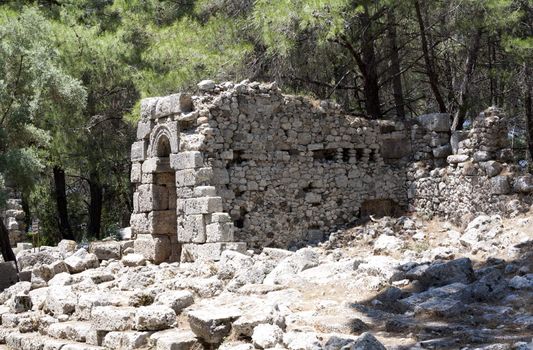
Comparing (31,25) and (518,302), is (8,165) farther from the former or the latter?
(518,302)

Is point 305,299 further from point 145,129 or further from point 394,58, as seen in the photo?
point 394,58

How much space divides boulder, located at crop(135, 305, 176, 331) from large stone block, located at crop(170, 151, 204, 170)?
4.77m

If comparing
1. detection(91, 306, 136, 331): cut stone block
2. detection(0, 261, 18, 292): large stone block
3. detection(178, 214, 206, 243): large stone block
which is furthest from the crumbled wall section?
detection(0, 261, 18, 292): large stone block

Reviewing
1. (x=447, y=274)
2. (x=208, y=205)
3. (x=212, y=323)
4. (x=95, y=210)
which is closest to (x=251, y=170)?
(x=208, y=205)

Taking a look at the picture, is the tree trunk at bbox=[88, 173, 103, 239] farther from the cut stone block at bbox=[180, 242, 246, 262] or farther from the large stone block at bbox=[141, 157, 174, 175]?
the cut stone block at bbox=[180, 242, 246, 262]

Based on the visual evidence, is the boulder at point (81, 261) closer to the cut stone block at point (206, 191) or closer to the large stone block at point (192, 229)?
the large stone block at point (192, 229)

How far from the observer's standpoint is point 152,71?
1834 centimetres

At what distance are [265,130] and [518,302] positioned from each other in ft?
24.8

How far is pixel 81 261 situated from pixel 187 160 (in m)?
2.64

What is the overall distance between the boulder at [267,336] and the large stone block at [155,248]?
24.5 feet

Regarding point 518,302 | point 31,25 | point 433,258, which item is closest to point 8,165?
point 31,25

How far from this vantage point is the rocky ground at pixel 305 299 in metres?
7.33

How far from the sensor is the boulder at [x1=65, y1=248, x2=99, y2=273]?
1384cm

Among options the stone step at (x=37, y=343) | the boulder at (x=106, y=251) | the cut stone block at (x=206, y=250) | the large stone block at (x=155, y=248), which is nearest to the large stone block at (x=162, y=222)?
the large stone block at (x=155, y=248)
